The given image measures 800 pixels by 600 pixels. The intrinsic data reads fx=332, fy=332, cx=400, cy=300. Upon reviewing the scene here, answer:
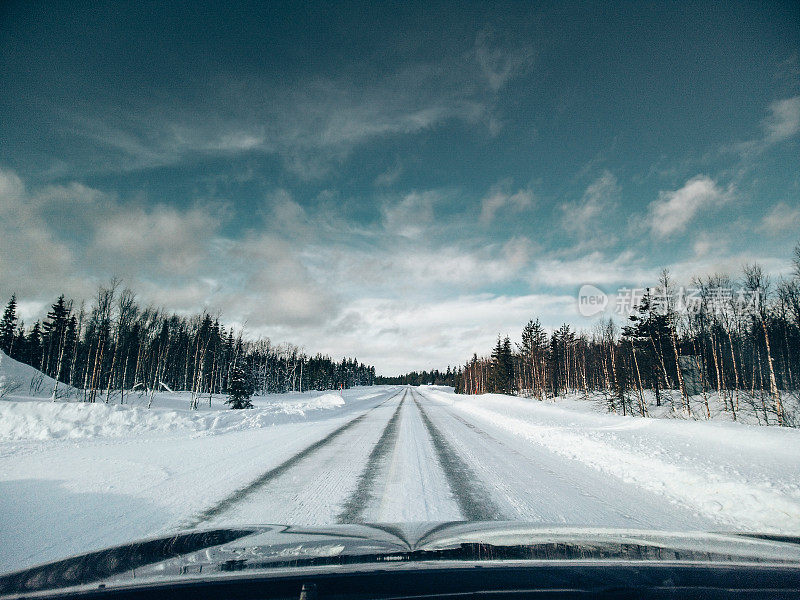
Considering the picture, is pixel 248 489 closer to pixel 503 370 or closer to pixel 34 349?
pixel 503 370

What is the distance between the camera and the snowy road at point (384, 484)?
4133 mm

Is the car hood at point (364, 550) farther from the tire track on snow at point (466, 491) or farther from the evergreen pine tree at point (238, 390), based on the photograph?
the evergreen pine tree at point (238, 390)

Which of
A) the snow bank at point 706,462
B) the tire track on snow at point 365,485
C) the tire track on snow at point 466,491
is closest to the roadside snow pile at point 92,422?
the tire track on snow at point 365,485

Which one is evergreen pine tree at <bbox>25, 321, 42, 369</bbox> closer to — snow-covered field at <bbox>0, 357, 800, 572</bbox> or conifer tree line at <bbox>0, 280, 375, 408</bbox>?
conifer tree line at <bbox>0, 280, 375, 408</bbox>

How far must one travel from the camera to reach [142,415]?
1251 centimetres

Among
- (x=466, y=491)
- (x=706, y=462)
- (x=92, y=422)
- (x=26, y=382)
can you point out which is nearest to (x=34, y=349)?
(x=26, y=382)

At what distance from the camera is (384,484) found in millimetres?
5762

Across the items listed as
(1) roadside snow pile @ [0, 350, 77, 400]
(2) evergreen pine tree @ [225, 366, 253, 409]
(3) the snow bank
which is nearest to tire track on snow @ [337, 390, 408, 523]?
(3) the snow bank

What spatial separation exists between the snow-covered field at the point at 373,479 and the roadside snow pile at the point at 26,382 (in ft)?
81.2

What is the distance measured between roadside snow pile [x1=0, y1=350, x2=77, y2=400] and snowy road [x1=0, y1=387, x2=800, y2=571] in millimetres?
29216

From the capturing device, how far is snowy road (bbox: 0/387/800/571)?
13.6 feet

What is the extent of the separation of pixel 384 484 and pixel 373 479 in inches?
15.4

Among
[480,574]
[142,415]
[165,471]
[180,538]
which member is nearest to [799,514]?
[480,574]

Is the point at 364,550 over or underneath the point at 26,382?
over
